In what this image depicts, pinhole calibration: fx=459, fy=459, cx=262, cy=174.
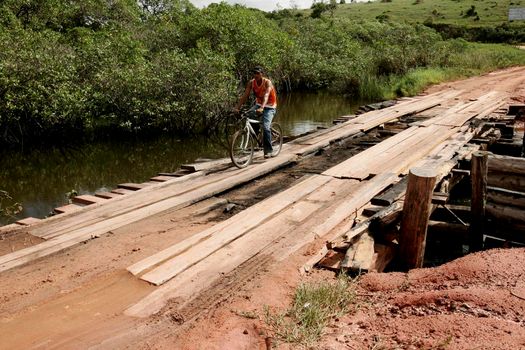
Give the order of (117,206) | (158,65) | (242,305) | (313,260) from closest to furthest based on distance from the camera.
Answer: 1. (242,305)
2. (313,260)
3. (117,206)
4. (158,65)

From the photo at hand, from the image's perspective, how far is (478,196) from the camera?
616cm

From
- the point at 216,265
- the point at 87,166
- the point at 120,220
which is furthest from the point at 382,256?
the point at 87,166

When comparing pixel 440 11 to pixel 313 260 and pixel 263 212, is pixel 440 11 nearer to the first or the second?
pixel 263 212

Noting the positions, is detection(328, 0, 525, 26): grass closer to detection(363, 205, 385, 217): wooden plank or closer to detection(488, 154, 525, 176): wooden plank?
detection(488, 154, 525, 176): wooden plank

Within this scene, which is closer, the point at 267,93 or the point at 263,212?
the point at 263,212

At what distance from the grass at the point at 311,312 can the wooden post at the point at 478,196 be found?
2.57 m

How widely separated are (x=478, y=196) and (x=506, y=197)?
0.36 metres

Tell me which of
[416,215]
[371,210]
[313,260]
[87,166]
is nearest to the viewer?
[313,260]

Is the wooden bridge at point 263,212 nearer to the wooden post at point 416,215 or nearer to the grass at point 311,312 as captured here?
the wooden post at point 416,215

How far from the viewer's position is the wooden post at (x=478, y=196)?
19.4ft

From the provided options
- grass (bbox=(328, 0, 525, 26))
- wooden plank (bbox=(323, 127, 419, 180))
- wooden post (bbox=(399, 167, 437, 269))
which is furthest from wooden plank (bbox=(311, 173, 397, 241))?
grass (bbox=(328, 0, 525, 26))

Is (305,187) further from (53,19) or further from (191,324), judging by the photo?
(53,19)

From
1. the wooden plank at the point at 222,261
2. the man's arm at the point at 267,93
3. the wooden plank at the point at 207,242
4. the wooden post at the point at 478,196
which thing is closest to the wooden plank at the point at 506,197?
the wooden post at the point at 478,196

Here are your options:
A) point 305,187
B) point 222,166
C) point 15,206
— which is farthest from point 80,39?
point 305,187
